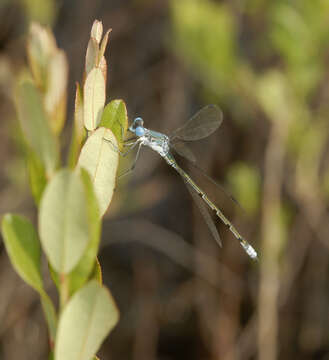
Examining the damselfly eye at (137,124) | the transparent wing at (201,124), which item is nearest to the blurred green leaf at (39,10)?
the transparent wing at (201,124)

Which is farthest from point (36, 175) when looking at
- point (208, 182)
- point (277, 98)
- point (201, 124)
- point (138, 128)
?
point (208, 182)

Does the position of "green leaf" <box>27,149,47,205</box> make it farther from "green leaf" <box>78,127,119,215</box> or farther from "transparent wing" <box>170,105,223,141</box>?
"transparent wing" <box>170,105,223,141</box>

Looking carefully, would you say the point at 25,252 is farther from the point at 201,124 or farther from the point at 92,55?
the point at 201,124

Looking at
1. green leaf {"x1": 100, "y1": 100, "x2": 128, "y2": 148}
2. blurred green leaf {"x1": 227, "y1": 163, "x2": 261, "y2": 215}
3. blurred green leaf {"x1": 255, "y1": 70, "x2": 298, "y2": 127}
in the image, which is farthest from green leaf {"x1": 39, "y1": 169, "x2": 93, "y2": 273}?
blurred green leaf {"x1": 227, "y1": 163, "x2": 261, "y2": 215}

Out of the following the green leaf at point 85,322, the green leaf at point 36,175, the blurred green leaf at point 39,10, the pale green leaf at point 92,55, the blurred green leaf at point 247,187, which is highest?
the blurred green leaf at point 39,10

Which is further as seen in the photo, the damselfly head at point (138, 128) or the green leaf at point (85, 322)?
the damselfly head at point (138, 128)

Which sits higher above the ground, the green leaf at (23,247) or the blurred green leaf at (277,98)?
the green leaf at (23,247)

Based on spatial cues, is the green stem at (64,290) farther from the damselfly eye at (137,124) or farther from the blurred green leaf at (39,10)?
the blurred green leaf at (39,10)
